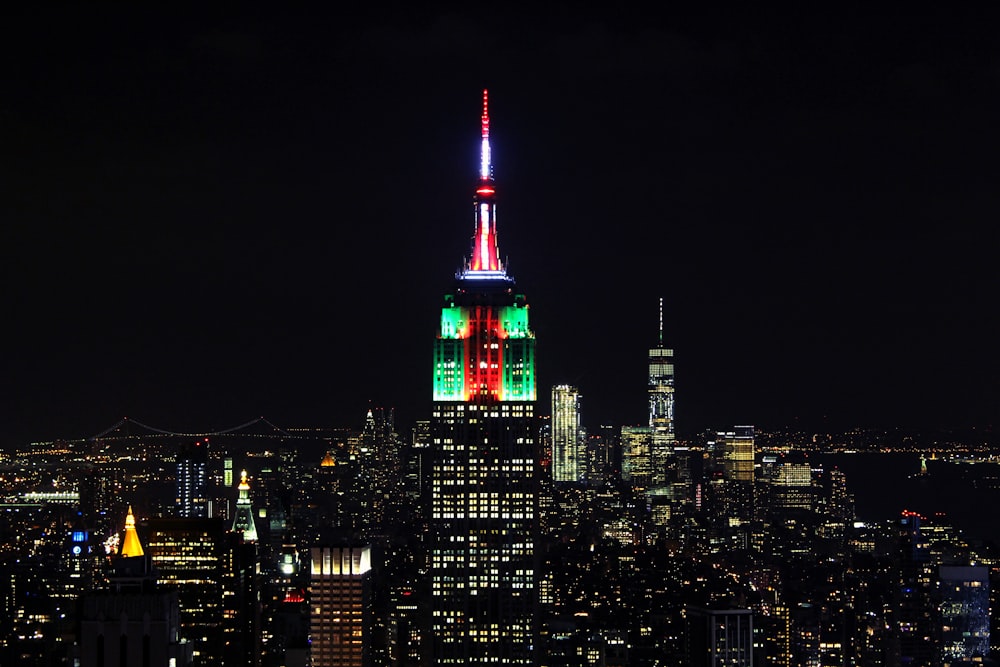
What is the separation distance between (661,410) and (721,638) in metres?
6.08

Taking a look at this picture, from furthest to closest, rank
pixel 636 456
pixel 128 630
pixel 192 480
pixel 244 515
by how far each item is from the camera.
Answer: pixel 636 456
pixel 244 515
pixel 192 480
pixel 128 630

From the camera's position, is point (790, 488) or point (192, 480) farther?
point (790, 488)

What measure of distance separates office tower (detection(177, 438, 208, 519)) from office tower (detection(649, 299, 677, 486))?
6.07 m

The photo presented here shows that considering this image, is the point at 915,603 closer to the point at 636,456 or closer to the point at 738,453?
the point at 738,453

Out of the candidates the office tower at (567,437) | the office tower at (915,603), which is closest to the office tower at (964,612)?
the office tower at (915,603)

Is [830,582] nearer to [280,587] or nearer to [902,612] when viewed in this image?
[902,612]

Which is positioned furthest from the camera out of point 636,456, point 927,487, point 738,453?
point 636,456

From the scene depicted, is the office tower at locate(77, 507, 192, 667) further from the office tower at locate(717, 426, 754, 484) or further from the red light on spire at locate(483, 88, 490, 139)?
the office tower at locate(717, 426, 754, 484)

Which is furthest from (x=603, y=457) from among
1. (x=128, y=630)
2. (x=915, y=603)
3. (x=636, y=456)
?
(x=128, y=630)

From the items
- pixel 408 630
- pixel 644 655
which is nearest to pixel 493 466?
pixel 408 630

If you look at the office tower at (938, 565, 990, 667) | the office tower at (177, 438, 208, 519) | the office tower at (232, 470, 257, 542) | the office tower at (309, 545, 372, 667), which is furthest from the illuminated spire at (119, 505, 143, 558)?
the office tower at (938, 565, 990, 667)

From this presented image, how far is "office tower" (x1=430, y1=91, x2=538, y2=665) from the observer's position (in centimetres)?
2458

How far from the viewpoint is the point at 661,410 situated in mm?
32312

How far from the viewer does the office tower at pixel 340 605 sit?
27.3 metres
